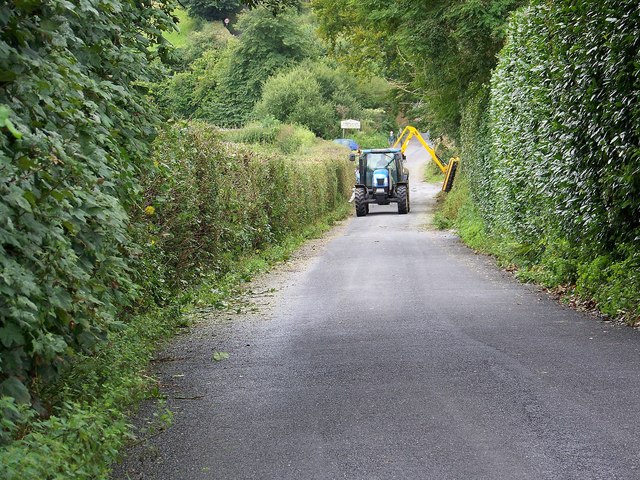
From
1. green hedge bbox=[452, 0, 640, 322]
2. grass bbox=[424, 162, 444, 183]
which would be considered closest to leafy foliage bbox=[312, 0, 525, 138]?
green hedge bbox=[452, 0, 640, 322]

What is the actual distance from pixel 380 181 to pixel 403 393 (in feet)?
101

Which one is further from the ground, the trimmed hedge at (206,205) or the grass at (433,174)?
the trimmed hedge at (206,205)

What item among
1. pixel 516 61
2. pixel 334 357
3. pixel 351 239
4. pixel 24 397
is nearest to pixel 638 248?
pixel 334 357

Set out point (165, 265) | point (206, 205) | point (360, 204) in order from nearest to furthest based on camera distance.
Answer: point (165, 265) < point (206, 205) < point (360, 204)

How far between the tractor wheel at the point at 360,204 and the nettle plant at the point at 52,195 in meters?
30.6

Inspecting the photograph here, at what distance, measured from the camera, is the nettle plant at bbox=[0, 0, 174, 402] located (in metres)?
4.75

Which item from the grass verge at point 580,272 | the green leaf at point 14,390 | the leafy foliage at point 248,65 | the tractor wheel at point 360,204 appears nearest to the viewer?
the green leaf at point 14,390

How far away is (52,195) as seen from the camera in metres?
5.08

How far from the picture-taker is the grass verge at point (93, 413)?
15.2ft

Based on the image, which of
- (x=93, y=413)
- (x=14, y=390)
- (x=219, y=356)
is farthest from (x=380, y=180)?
(x=14, y=390)

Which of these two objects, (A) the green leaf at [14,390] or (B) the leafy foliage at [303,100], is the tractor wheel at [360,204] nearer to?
(B) the leafy foliage at [303,100]

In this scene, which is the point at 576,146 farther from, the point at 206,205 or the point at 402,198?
the point at 402,198

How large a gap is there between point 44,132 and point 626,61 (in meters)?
6.81

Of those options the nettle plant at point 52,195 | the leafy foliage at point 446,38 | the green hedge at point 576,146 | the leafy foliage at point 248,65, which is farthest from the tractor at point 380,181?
the leafy foliage at point 248,65
